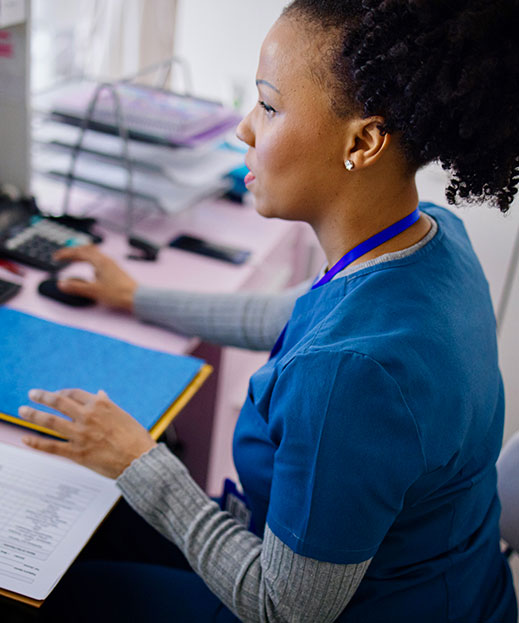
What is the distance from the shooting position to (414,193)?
87cm

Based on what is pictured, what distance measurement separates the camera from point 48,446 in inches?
34.1

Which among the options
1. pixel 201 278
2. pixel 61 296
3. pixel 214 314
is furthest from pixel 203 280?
pixel 61 296

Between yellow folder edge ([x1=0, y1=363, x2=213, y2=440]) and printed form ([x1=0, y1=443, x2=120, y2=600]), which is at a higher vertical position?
yellow folder edge ([x1=0, y1=363, x2=213, y2=440])

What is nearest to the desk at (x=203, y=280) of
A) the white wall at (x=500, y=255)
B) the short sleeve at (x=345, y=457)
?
the white wall at (x=500, y=255)

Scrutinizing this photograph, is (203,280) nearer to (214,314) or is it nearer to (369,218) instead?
(214,314)

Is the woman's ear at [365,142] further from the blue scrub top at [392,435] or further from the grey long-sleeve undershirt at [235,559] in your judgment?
the grey long-sleeve undershirt at [235,559]

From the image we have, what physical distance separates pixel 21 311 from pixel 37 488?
1.40 feet

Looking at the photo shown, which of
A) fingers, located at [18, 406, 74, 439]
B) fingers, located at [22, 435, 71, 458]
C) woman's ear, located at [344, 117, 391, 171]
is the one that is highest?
woman's ear, located at [344, 117, 391, 171]

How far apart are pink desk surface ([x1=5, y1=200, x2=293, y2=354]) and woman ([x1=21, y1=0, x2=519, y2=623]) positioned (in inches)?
14.2

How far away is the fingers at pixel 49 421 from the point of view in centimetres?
87

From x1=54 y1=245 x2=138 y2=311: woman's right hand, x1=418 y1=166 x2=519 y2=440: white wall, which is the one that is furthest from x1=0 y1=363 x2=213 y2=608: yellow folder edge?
Answer: x1=418 y1=166 x2=519 y2=440: white wall

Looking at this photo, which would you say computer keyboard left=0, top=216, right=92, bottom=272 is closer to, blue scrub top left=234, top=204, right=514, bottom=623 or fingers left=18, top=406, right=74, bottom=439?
fingers left=18, top=406, right=74, bottom=439

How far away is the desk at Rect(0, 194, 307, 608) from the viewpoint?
1.26 meters

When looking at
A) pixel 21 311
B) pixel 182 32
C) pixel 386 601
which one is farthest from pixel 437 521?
pixel 182 32
